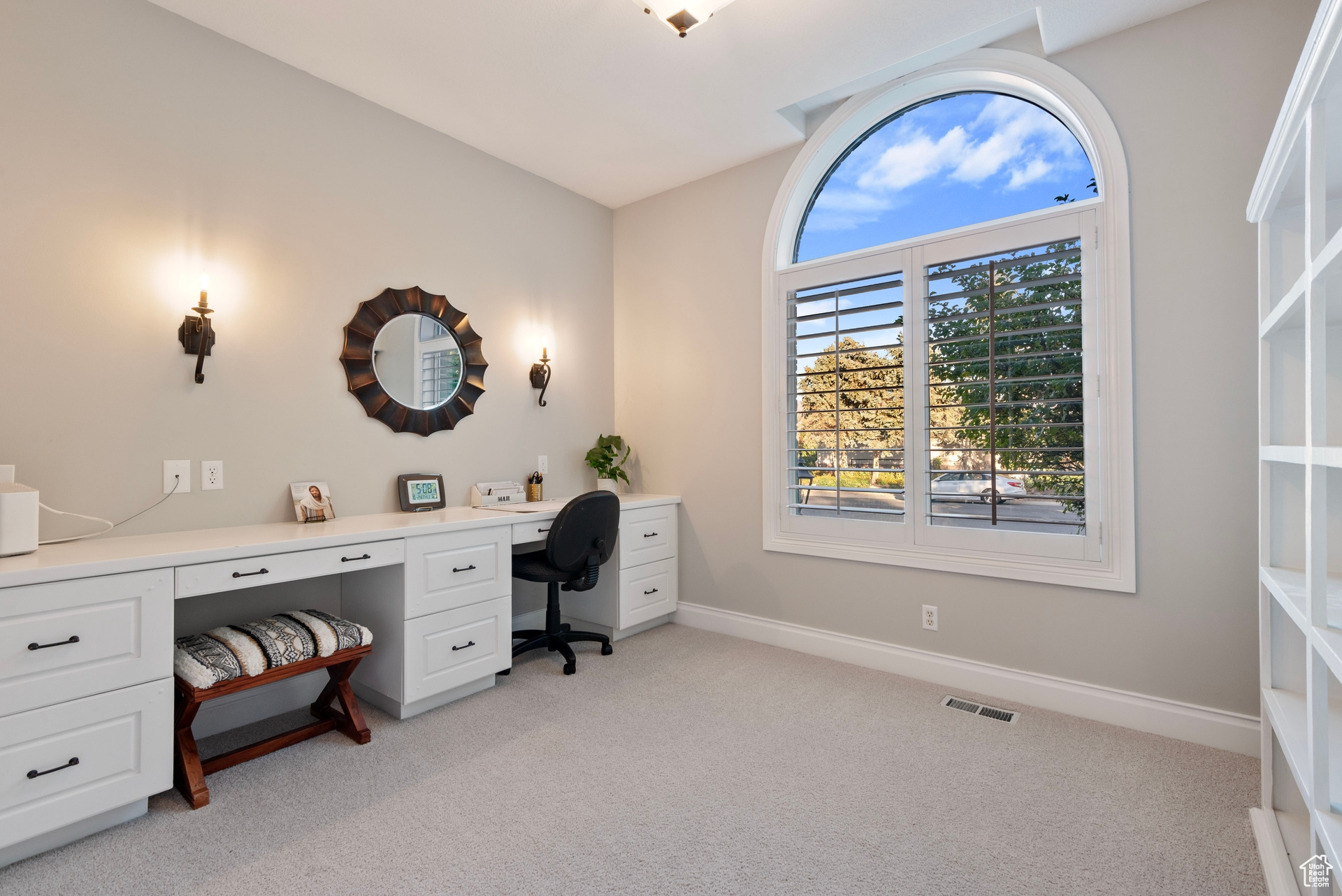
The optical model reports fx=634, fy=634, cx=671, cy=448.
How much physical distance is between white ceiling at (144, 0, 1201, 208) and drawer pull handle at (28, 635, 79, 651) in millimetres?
2137

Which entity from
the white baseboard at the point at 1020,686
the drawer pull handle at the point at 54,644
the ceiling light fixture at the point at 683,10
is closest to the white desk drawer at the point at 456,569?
the drawer pull handle at the point at 54,644

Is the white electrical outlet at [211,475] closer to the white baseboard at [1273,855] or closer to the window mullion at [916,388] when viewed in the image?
the window mullion at [916,388]

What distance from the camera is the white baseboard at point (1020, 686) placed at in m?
2.22

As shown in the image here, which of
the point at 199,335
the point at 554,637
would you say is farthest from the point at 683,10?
the point at 554,637

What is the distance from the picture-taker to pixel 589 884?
5.09 ft

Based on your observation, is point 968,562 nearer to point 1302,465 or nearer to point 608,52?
point 1302,465

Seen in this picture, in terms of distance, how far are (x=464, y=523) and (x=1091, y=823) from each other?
2297mm

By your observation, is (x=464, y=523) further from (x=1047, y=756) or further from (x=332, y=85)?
(x=1047, y=756)

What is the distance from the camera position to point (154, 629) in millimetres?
1791

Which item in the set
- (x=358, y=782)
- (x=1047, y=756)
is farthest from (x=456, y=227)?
(x=1047, y=756)

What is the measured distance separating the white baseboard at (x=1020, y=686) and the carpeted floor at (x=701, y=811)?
0.06 metres

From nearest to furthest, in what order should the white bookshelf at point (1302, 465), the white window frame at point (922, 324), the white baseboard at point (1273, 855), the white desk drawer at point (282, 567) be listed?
1. the white bookshelf at point (1302, 465)
2. the white baseboard at point (1273, 855)
3. the white desk drawer at point (282, 567)
4. the white window frame at point (922, 324)

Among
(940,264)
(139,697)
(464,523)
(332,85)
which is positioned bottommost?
(139,697)

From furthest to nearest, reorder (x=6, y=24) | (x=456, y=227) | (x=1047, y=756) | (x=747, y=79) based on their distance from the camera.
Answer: (x=456, y=227) → (x=747, y=79) → (x=1047, y=756) → (x=6, y=24)
